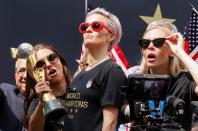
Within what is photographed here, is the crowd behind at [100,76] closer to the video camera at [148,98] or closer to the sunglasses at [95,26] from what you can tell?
the sunglasses at [95,26]

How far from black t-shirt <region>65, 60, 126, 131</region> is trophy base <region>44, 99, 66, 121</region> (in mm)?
210

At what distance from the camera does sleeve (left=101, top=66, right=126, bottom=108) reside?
279cm

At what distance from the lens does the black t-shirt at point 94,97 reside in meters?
2.80

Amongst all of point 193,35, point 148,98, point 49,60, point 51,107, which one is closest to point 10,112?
point 49,60

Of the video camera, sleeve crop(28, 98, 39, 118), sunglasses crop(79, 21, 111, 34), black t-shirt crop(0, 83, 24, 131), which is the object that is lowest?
black t-shirt crop(0, 83, 24, 131)

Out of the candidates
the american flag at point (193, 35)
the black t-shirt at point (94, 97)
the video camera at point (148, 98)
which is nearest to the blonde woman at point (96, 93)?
the black t-shirt at point (94, 97)

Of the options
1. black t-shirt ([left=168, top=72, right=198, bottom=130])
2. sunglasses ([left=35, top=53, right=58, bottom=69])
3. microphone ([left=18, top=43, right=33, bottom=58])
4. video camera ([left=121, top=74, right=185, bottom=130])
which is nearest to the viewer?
video camera ([left=121, top=74, right=185, bottom=130])

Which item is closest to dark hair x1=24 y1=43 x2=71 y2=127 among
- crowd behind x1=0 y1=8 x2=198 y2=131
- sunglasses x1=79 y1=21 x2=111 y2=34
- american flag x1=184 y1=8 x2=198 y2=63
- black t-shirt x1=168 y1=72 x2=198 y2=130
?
crowd behind x1=0 y1=8 x2=198 y2=131

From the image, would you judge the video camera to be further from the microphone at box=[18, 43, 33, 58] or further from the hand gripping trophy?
the microphone at box=[18, 43, 33, 58]

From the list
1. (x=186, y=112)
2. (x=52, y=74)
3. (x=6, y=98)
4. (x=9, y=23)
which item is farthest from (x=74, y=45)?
(x=186, y=112)

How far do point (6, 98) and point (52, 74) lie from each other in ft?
2.62

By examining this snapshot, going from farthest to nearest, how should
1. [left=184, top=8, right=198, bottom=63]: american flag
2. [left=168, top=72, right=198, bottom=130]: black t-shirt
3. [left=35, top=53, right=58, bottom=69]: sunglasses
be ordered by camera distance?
[left=184, top=8, right=198, bottom=63]: american flag → [left=35, top=53, right=58, bottom=69]: sunglasses → [left=168, top=72, right=198, bottom=130]: black t-shirt

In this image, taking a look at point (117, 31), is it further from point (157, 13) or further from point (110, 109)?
point (157, 13)

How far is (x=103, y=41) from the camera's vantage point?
118 inches
